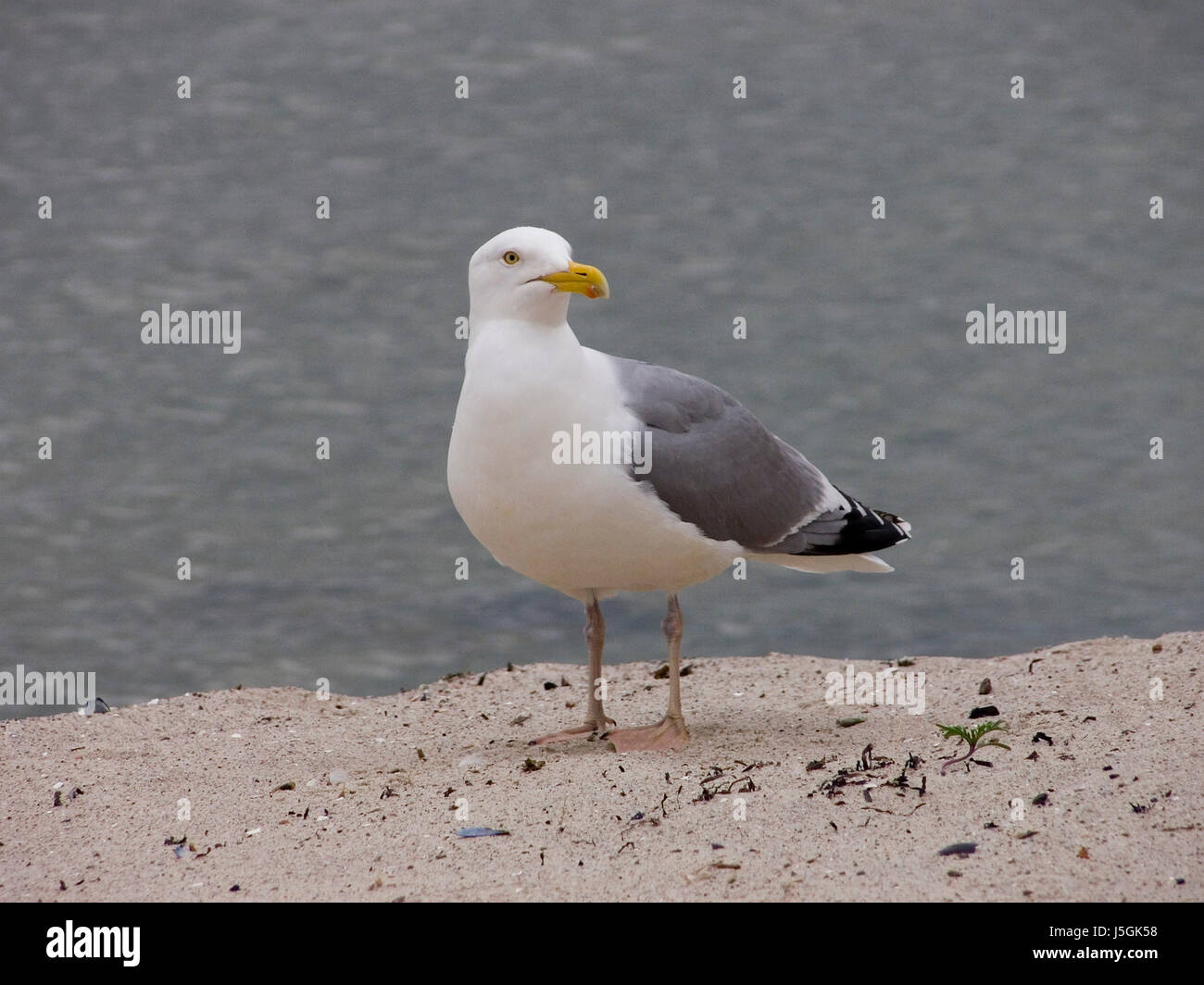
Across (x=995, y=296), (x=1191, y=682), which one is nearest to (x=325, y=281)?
(x=995, y=296)

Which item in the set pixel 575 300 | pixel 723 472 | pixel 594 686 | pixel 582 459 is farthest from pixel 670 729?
pixel 575 300

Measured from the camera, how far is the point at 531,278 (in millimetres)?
5844

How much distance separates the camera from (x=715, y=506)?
6.19 meters

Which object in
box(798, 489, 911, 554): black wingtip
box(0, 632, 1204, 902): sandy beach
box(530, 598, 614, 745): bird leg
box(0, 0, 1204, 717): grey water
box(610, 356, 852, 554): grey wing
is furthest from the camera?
box(0, 0, 1204, 717): grey water

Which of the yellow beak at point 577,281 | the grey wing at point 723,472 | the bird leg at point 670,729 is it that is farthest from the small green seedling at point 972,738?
the yellow beak at point 577,281

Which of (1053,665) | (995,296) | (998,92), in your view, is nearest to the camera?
(1053,665)

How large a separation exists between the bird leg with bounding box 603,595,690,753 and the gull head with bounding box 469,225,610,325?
138 cm

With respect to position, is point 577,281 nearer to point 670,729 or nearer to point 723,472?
point 723,472

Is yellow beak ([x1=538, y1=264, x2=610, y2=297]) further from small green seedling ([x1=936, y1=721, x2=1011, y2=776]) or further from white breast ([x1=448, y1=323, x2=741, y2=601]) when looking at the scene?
Result: small green seedling ([x1=936, y1=721, x2=1011, y2=776])

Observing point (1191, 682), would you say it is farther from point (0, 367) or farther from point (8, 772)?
point (0, 367)

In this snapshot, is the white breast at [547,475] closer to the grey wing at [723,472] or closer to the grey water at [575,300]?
the grey wing at [723,472]

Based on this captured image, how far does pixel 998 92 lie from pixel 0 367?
12.1m

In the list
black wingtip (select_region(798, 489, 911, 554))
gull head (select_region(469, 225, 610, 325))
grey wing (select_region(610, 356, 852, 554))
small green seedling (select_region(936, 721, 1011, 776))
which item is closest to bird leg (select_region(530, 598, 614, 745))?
grey wing (select_region(610, 356, 852, 554))

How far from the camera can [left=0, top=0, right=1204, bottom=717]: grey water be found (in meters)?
10.2
